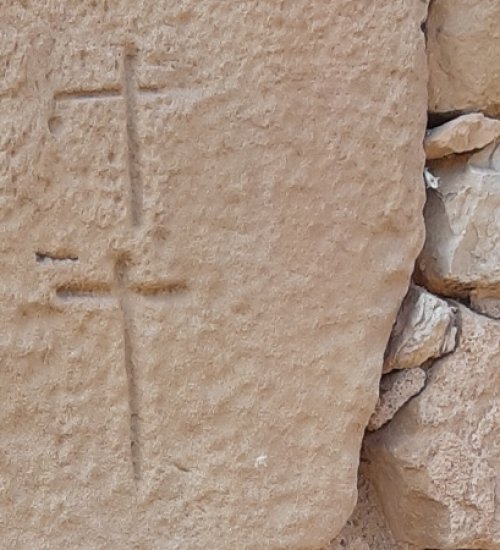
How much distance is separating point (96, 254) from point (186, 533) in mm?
297

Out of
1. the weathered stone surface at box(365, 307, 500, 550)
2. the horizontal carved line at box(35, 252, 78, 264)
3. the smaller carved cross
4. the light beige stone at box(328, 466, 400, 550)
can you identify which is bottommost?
the light beige stone at box(328, 466, 400, 550)

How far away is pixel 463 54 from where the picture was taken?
94 centimetres

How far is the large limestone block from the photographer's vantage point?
2.74 feet

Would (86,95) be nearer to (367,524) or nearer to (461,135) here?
(461,135)

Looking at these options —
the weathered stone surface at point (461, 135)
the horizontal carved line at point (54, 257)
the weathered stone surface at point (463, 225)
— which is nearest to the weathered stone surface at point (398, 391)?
the weathered stone surface at point (463, 225)

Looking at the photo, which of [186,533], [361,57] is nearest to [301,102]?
[361,57]

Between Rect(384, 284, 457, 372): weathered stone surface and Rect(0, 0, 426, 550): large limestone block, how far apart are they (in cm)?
4

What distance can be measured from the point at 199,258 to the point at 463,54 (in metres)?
0.36

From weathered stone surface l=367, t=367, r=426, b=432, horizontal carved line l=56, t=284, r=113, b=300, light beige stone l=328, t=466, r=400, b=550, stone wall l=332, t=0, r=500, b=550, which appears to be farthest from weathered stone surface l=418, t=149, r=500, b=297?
horizontal carved line l=56, t=284, r=113, b=300

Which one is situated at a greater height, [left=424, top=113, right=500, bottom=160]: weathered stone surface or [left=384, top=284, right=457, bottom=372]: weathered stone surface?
[left=424, top=113, right=500, bottom=160]: weathered stone surface

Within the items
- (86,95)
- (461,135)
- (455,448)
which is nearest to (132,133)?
(86,95)

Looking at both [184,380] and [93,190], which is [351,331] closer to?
[184,380]

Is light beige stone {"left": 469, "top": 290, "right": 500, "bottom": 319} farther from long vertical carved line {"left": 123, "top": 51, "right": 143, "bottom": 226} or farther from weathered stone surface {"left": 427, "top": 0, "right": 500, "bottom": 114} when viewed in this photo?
long vertical carved line {"left": 123, "top": 51, "right": 143, "bottom": 226}

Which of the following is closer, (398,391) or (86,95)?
(86,95)
